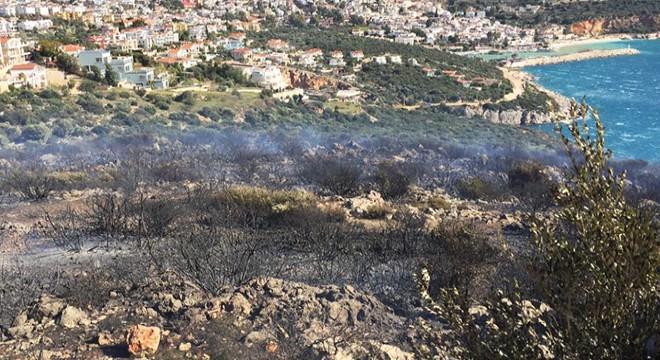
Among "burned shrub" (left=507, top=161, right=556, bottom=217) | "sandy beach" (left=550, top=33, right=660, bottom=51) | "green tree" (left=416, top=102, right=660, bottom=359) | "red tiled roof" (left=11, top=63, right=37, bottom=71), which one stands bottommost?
"sandy beach" (left=550, top=33, right=660, bottom=51)

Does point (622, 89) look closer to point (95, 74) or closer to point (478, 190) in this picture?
point (95, 74)

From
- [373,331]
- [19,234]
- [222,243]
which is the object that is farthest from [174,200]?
[373,331]

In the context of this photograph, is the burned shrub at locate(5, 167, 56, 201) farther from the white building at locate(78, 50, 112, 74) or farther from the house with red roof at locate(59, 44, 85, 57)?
the house with red roof at locate(59, 44, 85, 57)

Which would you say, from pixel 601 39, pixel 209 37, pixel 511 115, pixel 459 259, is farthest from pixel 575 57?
pixel 459 259

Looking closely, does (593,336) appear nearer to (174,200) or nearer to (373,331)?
(373,331)

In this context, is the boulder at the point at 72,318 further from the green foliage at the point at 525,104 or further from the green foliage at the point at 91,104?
the green foliage at the point at 525,104

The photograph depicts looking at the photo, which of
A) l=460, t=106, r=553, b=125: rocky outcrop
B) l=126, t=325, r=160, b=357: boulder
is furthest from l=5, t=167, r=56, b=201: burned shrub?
l=460, t=106, r=553, b=125: rocky outcrop
